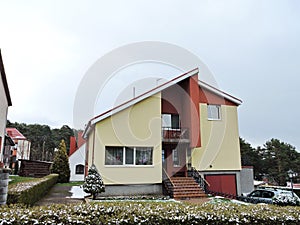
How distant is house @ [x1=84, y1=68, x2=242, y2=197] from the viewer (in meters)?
13.6

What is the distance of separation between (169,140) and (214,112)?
446 centimetres

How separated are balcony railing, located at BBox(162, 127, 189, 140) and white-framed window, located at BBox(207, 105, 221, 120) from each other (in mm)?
2398

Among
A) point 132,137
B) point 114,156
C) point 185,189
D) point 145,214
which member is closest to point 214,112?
point 185,189

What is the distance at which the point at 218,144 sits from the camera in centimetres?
1680

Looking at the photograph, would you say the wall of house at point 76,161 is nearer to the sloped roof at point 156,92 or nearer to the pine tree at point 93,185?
the sloped roof at point 156,92

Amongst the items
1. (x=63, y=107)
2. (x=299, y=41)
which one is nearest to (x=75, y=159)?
(x=63, y=107)

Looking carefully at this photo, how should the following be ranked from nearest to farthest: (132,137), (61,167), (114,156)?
1. (114,156)
2. (132,137)
3. (61,167)

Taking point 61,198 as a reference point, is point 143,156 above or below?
above

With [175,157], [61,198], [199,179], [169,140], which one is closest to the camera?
[61,198]

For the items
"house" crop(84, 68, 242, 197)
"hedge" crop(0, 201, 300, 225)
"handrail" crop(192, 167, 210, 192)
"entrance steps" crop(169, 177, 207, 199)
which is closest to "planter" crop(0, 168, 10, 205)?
"hedge" crop(0, 201, 300, 225)

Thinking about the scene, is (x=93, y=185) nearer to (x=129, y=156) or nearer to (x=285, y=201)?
(x=129, y=156)

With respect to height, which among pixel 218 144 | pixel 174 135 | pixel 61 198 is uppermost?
pixel 174 135

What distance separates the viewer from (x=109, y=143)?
13586 mm

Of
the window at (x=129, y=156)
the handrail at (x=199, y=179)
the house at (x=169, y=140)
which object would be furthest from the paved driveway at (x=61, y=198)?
the handrail at (x=199, y=179)
